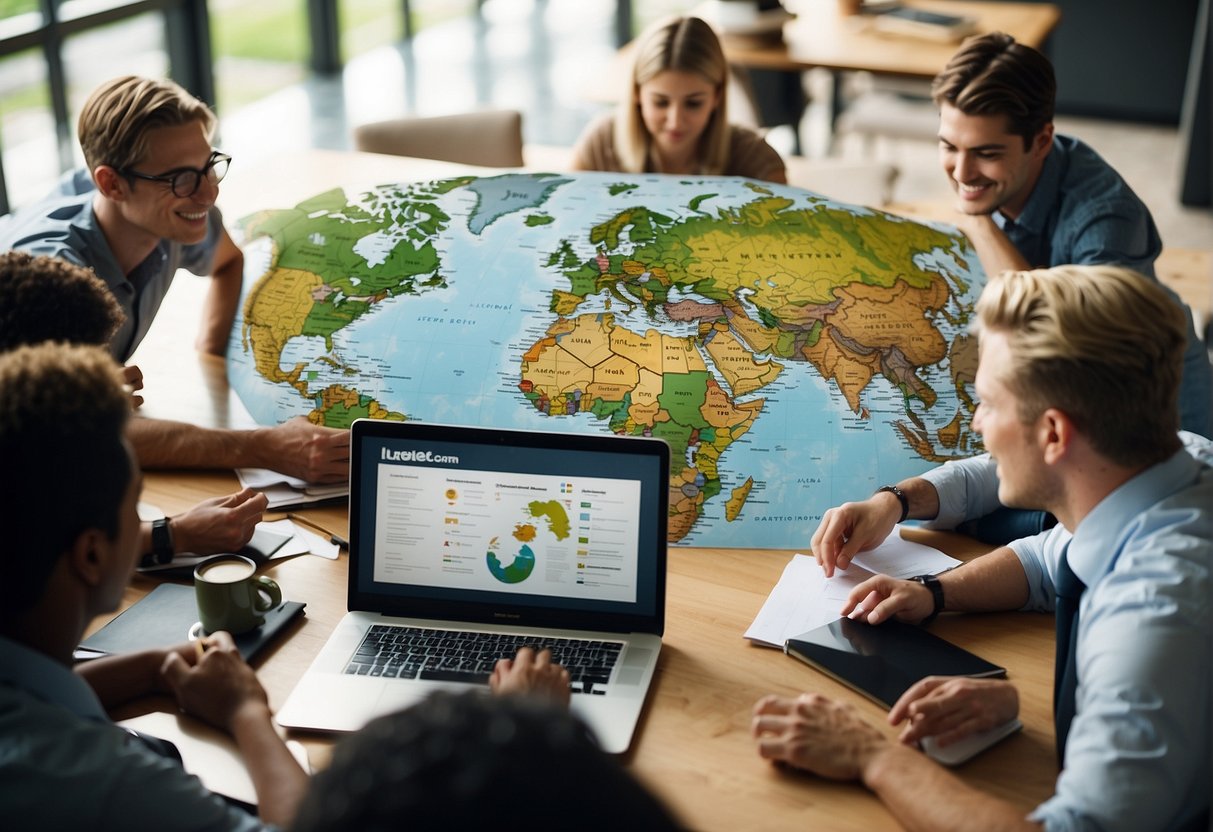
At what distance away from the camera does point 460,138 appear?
Result: 12.9 feet

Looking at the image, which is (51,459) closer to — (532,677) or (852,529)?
(532,677)

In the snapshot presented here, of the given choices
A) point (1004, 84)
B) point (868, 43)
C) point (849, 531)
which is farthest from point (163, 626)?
point (868, 43)

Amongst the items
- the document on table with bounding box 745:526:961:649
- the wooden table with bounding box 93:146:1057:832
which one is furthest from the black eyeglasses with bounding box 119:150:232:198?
the document on table with bounding box 745:526:961:649

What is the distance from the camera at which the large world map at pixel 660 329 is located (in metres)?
2.12

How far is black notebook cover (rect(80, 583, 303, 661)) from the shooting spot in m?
1.78

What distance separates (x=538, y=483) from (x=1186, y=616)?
85cm

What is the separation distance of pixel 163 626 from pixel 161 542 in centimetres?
19

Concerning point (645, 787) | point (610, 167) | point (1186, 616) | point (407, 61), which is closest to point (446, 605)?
point (1186, 616)

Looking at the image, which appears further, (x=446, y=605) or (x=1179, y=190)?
(x=1179, y=190)

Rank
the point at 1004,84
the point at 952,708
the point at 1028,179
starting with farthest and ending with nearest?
1. the point at 1028,179
2. the point at 1004,84
3. the point at 952,708

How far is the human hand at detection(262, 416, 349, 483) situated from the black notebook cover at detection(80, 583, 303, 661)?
0.34m

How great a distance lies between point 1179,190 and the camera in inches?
237

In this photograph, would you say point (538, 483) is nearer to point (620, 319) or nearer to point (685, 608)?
point (685, 608)

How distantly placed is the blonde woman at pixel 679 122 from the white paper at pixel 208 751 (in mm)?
2183
